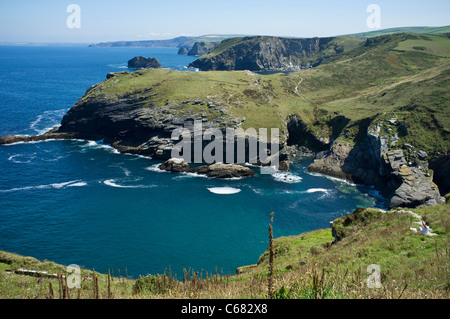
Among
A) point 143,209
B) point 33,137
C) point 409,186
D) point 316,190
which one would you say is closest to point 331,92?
point 316,190

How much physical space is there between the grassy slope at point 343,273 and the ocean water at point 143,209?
1748 centimetres

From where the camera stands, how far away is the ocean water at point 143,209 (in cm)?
4609

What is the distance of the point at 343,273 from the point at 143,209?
50.7 meters

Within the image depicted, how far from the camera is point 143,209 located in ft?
200

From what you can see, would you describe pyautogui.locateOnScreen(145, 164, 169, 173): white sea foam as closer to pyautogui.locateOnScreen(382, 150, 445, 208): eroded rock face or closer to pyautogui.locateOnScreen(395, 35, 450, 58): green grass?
pyautogui.locateOnScreen(382, 150, 445, 208): eroded rock face

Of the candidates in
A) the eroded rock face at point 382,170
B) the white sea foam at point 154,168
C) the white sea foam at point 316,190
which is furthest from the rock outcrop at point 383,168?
the white sea foam at point 154,168

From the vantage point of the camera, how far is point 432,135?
2835 inches

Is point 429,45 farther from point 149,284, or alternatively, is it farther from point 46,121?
point 149,284

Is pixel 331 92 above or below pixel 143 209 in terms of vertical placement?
above

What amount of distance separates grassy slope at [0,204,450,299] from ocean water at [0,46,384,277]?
17.5 metres

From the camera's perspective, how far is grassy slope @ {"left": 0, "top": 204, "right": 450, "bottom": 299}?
1098 cm

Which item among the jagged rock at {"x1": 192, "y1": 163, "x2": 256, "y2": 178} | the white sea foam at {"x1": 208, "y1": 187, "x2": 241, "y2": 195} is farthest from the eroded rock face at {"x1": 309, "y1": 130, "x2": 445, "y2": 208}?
the white sea foam at {"x1": 208, "y1": 187, "x2": 241, "y2": 195}

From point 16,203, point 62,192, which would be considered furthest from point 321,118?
Result: point 16,203
